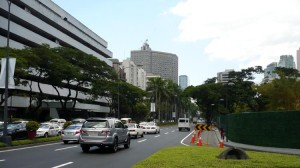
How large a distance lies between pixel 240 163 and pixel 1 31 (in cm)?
5343

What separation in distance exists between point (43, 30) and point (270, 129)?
5599cm

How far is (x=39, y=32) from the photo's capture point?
7319 centimetres

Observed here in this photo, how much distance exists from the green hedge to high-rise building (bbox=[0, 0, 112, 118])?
130 feet

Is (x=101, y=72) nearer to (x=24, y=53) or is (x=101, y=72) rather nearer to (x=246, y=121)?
(x=24, y=53)

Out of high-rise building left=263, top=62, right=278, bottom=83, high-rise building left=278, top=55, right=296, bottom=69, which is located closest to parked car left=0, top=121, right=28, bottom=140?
high-rise building left=263, top=62, right=278, bottom=83

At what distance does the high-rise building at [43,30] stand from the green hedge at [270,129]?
39.6 metres

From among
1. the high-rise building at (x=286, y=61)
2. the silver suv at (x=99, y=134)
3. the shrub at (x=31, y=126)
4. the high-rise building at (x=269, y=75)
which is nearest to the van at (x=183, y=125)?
the high-rise building at (x=269, y=75)

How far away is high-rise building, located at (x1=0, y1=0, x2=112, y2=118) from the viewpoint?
5950 centimetres

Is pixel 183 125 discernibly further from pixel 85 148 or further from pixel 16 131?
pixel 85 148

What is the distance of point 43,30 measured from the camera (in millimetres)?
71812

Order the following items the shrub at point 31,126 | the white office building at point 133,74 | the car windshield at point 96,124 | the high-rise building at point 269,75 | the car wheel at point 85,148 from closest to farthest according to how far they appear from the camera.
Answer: the car windshield at point 96,124 < the car wheel at point 85,148 < the shrub at point 31,126 < the high-rise building at point 269,75 < the white office building at point 133,74

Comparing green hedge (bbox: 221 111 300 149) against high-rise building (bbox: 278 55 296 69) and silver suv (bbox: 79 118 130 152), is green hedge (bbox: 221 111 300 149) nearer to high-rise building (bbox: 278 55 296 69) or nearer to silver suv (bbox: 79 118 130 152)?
silver suv (bbox: 79 118 130 152)

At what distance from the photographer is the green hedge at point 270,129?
2309 cm

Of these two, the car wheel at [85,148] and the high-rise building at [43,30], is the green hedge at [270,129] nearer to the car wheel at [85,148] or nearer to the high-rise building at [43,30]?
the car wheel at [85,148]
